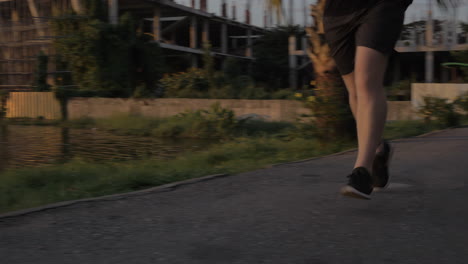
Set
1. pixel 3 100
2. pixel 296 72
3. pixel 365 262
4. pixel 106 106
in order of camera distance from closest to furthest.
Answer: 1. pixel 365 262
2. pixel 106 106
3. pixel 3 100
4. pixel 296 72

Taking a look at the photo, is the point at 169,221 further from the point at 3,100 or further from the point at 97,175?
the point at 3,100

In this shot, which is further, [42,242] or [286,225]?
[286,225]

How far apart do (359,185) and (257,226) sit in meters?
0.62

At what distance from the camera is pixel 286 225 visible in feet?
8.55

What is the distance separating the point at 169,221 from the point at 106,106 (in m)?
15.6

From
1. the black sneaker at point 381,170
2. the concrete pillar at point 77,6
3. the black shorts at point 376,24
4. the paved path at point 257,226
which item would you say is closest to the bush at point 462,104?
the paved path at point 257,226

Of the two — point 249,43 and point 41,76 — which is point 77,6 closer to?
point 41,76

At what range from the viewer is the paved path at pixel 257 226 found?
7.18ft

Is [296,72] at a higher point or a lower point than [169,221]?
higher

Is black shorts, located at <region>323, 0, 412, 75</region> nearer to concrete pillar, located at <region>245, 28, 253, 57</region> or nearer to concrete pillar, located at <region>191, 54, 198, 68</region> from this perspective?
concrete pillar, located at <region>191, 54, 198, 68</region>

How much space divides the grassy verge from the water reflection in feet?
6.35

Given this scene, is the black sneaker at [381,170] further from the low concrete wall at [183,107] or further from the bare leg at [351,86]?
the low concrete wall at [183,107]

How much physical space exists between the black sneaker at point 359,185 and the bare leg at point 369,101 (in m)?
0.09

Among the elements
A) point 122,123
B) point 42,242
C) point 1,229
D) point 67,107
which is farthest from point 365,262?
Answer: point 67,107
